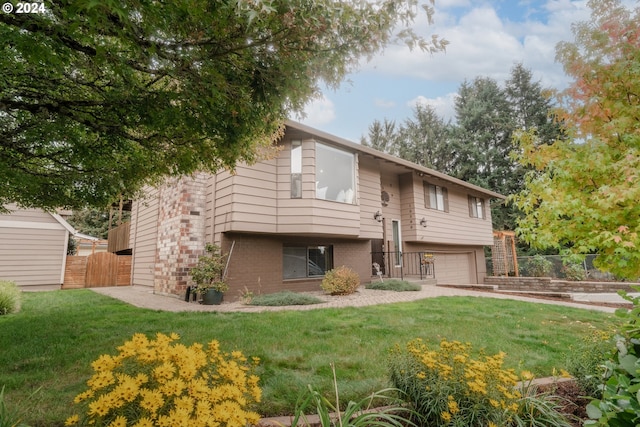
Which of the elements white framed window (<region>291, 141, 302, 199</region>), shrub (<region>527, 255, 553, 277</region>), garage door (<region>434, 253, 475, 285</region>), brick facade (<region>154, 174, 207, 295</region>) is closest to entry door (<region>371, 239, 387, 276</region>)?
garage door (<region>434, 253, 475, 285</region>)

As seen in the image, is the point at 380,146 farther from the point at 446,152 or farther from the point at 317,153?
the point at 317,153

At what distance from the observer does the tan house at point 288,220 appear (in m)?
8.93

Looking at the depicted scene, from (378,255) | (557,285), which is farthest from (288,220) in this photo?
Result: (557,285)

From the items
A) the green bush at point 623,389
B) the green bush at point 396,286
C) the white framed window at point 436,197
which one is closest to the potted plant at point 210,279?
the green bush at point 396,286

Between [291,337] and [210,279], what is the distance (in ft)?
14.6

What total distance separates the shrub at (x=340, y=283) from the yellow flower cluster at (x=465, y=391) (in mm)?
6992

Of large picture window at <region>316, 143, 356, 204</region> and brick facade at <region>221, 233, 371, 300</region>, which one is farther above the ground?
large picture window at <region>316, 143, 356, 204</region>

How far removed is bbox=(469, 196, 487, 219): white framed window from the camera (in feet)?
59.1

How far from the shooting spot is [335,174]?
33.5ft

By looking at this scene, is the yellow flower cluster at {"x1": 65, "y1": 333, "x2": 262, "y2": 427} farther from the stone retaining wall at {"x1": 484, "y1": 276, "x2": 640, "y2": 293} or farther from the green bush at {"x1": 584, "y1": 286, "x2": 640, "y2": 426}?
the stone retaining wall at {"x1": 484, "y1": 276, "x2": 640, "y2": 293}

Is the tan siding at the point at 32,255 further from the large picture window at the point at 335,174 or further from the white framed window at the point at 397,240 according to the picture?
the white framed window at the point at 397,240

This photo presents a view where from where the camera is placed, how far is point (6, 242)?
42.4ft

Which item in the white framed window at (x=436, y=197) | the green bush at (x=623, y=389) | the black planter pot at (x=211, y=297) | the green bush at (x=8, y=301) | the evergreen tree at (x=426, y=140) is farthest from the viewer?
the evergreen tree at (x=426, y=140)

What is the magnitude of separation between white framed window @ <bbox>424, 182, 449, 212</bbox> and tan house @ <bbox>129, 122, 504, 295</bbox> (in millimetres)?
1177
